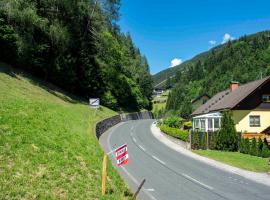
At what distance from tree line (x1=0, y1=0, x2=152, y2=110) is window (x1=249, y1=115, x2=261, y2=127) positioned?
2472 centimetres

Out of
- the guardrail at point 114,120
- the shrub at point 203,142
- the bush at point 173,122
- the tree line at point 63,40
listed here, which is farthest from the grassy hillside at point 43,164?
the bush at point 173,122

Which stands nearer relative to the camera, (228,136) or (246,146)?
(246,146)

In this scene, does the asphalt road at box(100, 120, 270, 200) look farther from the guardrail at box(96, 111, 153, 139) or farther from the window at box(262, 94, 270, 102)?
the window at box(262, 94, 270, 102)

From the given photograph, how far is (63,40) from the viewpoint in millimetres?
44188

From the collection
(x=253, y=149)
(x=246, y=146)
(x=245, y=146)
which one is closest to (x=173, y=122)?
(x=245, y=146)

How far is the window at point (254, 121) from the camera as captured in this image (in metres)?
40.8

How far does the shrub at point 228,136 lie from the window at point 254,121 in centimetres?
935

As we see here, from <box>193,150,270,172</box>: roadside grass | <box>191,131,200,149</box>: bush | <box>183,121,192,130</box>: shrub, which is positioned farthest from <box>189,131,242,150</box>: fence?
<box>183,121,192,130</box>: shrub

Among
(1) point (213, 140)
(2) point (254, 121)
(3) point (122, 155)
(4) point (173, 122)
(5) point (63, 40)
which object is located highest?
(5) point (63, 40)

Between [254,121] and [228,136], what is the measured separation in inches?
407

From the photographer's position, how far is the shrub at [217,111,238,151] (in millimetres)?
32219

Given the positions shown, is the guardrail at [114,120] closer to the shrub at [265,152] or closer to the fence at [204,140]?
the fence at [204,140]

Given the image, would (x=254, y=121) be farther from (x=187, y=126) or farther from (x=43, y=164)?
(x=43, y=164)

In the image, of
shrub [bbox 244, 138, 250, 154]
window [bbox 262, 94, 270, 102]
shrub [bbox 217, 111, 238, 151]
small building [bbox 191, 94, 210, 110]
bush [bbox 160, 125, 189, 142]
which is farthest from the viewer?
small building [bbox 191, 94, 210, 110]
